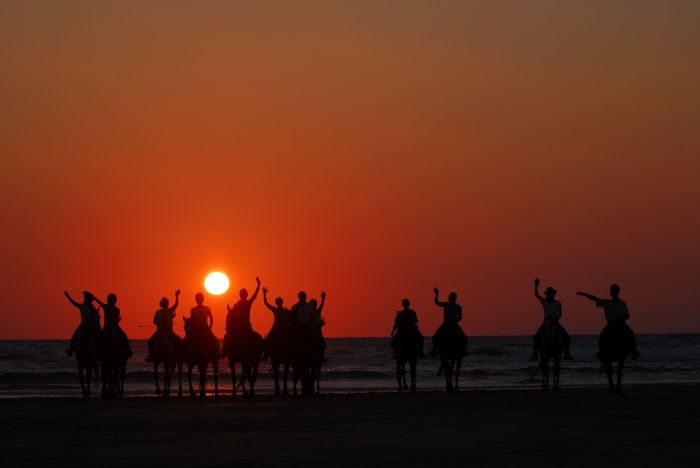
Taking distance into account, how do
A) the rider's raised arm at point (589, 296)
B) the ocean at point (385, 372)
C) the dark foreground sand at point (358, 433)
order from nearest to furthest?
the dark foreground sand at point (358, 433), the rider's raised arm at point (589, 296), the ocean at point (385, 372)

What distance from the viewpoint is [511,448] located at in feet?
51.5

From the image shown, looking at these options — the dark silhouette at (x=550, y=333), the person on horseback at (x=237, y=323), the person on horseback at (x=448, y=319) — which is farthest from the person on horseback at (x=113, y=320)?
the dark silhouette at (x=550, y=333)

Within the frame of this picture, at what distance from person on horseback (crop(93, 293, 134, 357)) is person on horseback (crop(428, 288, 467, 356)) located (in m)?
7.36

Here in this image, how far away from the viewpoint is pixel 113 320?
97.4 feet

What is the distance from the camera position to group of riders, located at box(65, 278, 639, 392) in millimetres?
29328

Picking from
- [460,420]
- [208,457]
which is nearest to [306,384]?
[460,420]

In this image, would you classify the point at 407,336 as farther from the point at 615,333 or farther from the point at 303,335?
the point at 615,333

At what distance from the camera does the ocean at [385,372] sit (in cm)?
4786

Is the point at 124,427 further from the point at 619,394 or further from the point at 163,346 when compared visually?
the point at 619,394

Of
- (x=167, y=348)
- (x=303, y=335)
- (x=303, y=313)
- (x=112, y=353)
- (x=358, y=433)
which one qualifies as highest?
(x=303, y=313)

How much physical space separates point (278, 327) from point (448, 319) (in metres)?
4.16

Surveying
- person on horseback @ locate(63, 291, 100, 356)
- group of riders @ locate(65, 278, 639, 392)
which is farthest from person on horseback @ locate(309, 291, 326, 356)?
person on horseback @ locate(63, 291, 100, 356)

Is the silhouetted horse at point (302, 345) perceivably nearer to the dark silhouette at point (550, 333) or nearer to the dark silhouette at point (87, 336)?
the dark silhouette at point (87, 336)

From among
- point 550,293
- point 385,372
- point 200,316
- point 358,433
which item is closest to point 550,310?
point 550,293
